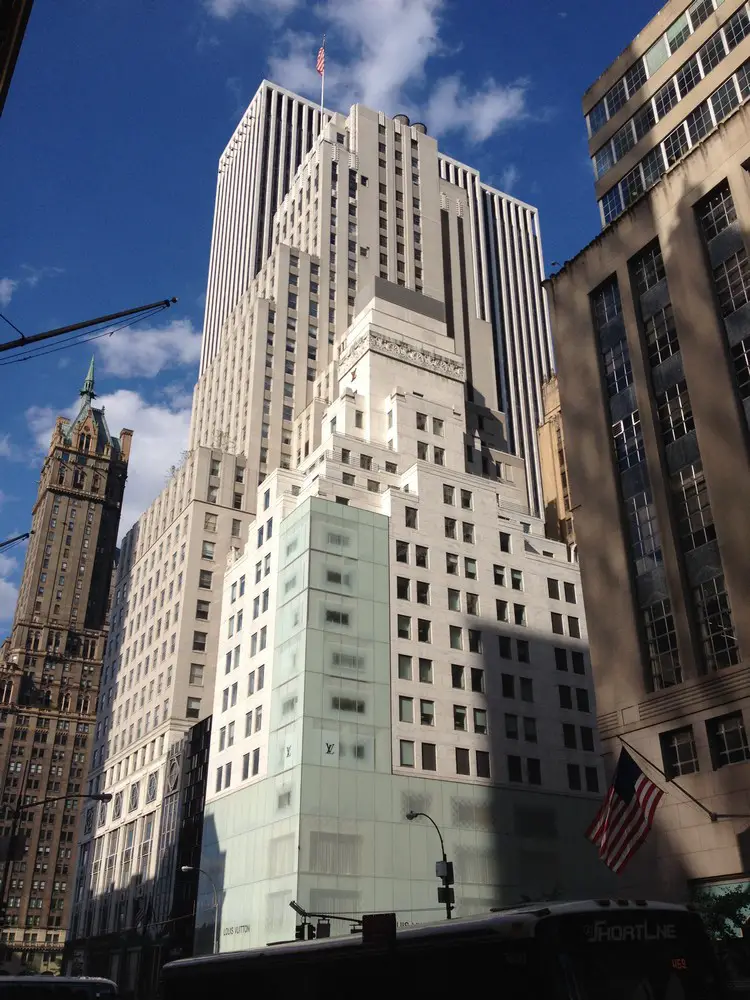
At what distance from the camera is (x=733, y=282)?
44.8 meters

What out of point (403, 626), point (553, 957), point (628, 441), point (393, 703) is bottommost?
point (553, 957)

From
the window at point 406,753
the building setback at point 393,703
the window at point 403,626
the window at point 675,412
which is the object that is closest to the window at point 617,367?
the window at point 675,412

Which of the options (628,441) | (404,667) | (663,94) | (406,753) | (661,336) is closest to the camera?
(661,336)

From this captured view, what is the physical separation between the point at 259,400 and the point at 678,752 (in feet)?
279

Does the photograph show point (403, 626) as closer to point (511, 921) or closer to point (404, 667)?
point (404, 667)

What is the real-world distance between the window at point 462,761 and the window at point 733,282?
132 ft

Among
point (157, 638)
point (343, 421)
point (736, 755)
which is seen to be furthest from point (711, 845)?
point (157, 638)

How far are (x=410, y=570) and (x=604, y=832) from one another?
138ft

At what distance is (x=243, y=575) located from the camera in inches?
3263

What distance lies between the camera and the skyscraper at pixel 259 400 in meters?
98.9

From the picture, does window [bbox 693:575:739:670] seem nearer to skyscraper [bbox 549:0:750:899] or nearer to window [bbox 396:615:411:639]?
skyscraper [bbox 549:0:750:899]

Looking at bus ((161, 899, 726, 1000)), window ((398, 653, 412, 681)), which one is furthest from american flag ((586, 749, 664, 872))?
window ((398, 653, 412, 681))

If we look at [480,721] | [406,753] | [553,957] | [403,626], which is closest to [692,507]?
[553,957]

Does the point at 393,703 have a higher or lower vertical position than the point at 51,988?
higher
